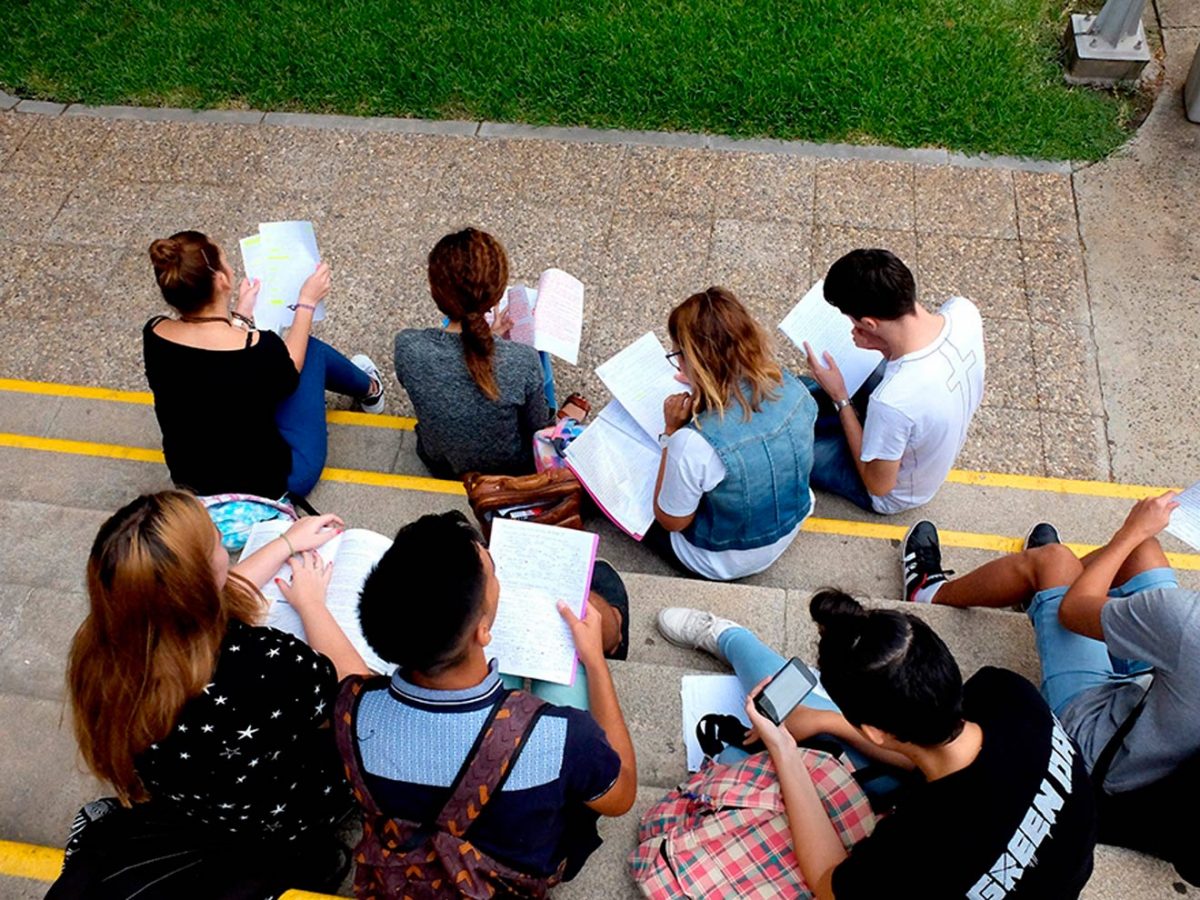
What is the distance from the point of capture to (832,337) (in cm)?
407

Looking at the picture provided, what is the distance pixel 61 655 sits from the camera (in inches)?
137

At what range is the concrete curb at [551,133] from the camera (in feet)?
19.5

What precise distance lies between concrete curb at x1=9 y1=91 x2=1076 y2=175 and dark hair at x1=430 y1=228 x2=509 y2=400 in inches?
116

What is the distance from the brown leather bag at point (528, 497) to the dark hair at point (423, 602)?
5.44 ft

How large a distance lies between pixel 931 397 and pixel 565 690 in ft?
5.54

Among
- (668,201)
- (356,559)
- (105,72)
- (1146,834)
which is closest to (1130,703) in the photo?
(1146,834)

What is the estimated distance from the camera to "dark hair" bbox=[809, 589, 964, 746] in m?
2.11

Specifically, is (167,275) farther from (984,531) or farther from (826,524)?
(984,531)

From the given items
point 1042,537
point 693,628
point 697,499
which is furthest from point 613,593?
point 1042,537

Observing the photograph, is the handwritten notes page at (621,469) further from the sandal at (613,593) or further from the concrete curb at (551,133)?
the concrete curb at (551,133)

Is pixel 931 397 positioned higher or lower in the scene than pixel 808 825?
higher

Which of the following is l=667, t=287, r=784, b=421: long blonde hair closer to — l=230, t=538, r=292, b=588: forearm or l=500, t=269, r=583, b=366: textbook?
l=500, t=269, r=583, b=366: textbook

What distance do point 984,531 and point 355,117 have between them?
4.88m

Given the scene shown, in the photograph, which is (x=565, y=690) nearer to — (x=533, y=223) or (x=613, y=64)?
(x=533, y=223)
